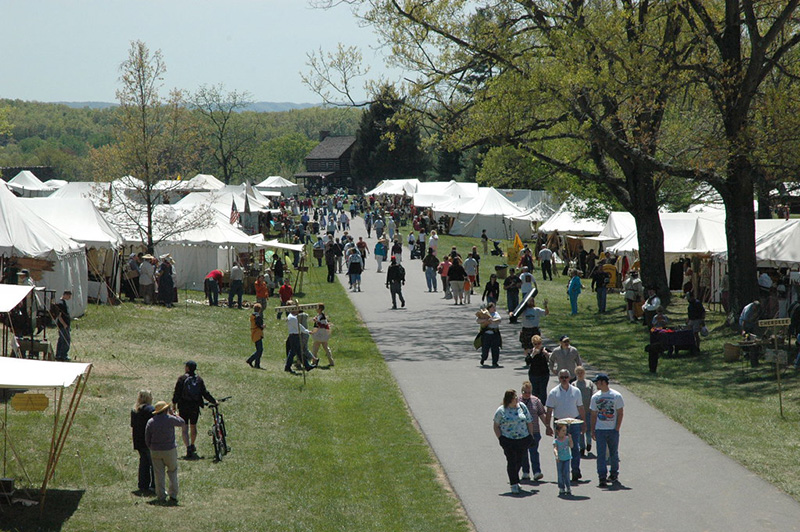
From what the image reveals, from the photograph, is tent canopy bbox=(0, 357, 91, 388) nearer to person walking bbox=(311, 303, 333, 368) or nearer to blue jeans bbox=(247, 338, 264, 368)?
blue jeans bbox=(247, 338, 264, 368)

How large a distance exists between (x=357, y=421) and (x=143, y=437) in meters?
5.12

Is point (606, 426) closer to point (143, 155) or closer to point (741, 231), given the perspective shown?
point (741, 231)

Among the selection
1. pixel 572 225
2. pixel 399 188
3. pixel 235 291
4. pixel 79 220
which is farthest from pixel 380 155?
pixel 79 220

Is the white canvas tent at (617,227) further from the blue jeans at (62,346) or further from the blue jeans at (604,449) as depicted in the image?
the blue jeans at (604,449)

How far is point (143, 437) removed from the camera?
11.3 meters

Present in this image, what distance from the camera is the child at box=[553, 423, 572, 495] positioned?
1108cm

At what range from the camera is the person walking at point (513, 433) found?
11.2 m

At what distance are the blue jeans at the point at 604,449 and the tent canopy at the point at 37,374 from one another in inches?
244

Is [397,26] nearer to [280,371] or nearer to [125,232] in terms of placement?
[280,371]

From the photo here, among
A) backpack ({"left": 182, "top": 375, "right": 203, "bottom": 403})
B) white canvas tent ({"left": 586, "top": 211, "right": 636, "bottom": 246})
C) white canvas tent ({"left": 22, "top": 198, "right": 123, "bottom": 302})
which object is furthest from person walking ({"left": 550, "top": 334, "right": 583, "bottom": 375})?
white canvas tent ({"left": 586, "top": 211, "right": 636, "bottom": 246})

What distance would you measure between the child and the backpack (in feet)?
16.7

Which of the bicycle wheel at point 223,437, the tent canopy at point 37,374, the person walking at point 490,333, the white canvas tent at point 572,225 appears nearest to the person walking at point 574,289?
the person walking at point 490,333

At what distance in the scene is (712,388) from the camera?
18.2m

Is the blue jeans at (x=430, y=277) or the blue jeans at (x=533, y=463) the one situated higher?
the blue jeans at (x=430, y=277)
